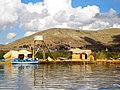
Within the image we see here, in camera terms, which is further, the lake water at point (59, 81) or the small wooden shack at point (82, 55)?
the small wooden shack at point (82, 55)

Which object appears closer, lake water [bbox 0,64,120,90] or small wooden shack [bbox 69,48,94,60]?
Result: lake water [bbox 0,64,120,90]

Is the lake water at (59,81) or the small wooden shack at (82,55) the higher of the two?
the small wooden shack at (82,55)

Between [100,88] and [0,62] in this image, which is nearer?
[100,88]

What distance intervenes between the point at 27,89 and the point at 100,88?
7830 mm

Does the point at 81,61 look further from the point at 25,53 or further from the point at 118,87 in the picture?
the point at 118,87

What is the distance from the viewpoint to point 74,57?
4815 inches

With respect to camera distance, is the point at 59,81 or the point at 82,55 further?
the point at 82,55

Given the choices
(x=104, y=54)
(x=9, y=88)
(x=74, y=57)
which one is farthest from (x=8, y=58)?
(x=9, y=88)

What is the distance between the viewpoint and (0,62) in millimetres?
106938

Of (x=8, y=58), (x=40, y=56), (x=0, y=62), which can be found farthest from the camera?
(x=40, y=56)

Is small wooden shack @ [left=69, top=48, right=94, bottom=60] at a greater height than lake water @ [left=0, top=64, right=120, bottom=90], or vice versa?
small wooden shack @ [left=69, top=48, right=94, bottom=60]

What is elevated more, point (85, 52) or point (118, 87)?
point (85, 52)

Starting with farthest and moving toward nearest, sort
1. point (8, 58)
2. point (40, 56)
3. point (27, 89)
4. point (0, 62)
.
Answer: point (40, 56), point (8, 58), point (0, 62), point (27, 89)

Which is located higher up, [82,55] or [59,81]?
[82,55]
